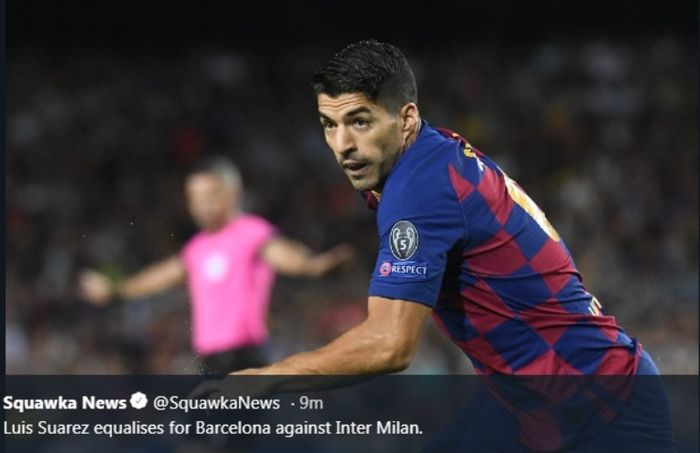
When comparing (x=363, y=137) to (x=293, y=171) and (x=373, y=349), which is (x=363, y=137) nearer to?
(x=373, y=349)

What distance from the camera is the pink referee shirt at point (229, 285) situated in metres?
7.20

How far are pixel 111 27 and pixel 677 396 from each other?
7.48 metres

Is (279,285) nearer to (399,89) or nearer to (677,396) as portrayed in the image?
(677,396)

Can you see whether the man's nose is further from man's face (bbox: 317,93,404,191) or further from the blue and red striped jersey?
the blue and red striped jersey

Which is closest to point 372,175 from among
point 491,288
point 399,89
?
point 399,89

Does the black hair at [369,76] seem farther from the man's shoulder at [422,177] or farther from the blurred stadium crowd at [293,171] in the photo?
the blurred stadium crowd at [293,171]

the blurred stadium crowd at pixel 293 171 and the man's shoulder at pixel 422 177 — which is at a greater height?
the blurred stadium crowd at pixel 293 171

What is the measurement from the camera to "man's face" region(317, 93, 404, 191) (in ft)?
10.7

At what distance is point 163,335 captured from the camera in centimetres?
982

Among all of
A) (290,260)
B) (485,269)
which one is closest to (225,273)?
(290,260)

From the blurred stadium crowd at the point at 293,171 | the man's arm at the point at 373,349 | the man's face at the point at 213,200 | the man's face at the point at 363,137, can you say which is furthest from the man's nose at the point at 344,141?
the blurred stadium crowd at the point at 293,171

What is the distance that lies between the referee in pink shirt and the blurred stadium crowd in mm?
2089

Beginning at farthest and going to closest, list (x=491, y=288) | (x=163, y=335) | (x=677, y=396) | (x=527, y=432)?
(x=163, y=335) < (x=677, y=396) < (x=527, y=432) < (x=491, y=288)

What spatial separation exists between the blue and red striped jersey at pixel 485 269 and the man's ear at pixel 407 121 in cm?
4
